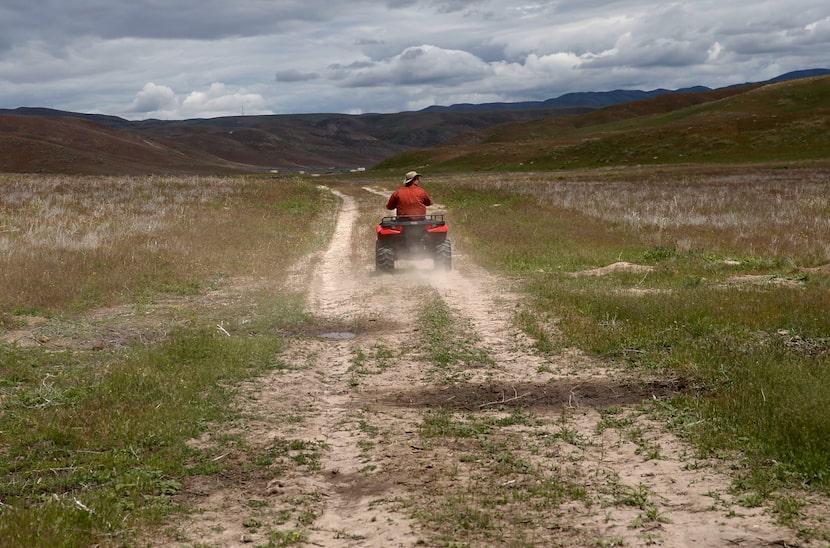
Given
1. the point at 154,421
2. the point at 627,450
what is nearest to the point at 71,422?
the point at 154,421

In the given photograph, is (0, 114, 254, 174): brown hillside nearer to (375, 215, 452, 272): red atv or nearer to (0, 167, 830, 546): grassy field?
(0, 167, 830, 546): grassy field

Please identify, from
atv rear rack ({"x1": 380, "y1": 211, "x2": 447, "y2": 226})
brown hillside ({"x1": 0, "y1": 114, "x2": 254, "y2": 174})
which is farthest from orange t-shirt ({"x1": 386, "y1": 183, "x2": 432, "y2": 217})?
brown hillside ({"x1": 0, "y1": 114, "x2": 254, "y2": 174})

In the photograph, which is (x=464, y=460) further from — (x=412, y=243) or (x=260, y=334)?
(x=412, y=243)

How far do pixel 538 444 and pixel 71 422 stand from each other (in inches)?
169

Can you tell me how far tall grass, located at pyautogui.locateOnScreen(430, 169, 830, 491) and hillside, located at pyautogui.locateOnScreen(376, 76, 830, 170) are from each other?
52.0 m

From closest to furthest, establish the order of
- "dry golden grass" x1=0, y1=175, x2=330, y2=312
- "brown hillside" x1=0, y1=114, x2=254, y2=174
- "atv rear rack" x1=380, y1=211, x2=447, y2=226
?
1. "dry golden grass" x1=0, y1=175, x2=330, y2=312
2. "atv rear rack" x1=380, y1=211, x2=447, y2=226
3. "brown hillside" x1=0, y1=114, x2=254, y2=174

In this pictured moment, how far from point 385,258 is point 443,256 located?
4.27 feet

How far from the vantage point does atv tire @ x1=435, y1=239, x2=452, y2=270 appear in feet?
57.0

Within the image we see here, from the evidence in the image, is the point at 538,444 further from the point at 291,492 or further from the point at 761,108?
the point at 761,108

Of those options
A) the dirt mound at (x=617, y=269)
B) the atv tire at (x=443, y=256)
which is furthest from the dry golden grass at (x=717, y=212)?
the atv tire at (x=443, y=256)

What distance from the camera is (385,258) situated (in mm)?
17297

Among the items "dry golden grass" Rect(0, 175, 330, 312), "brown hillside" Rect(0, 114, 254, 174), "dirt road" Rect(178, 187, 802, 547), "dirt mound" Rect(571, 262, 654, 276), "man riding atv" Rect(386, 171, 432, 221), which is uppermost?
"brown hillside" Rect(0, 114, 254, 174)

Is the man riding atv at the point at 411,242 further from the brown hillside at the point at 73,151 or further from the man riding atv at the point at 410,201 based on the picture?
the brown hillside at the point at 73,151

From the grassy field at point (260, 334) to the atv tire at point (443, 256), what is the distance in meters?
1.34
